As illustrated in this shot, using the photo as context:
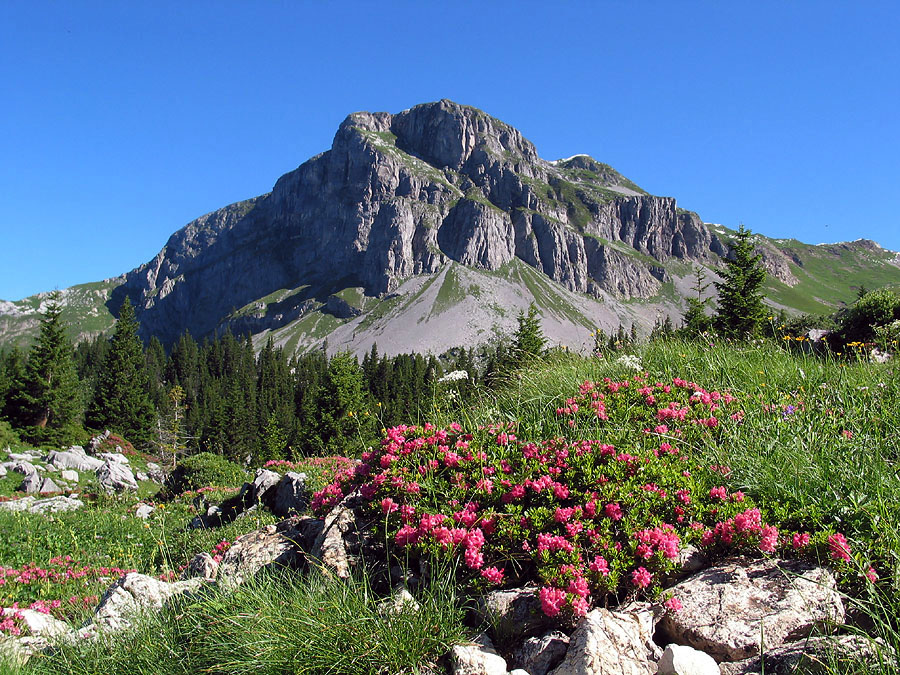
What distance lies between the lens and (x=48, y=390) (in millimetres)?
42812

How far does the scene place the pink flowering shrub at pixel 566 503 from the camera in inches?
138

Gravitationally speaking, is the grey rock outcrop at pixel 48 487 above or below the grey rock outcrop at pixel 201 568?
below

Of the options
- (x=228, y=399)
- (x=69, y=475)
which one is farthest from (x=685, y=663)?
(x=228, y=399)

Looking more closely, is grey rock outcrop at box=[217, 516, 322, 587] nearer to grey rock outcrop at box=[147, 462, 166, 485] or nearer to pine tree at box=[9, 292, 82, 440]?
grey rock outcrop at box=[147, 462, 166, 485]

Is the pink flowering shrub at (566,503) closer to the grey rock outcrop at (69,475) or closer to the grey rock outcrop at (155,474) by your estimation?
the grey rock outcrop at (69,475)

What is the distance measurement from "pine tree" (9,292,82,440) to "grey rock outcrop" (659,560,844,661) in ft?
166

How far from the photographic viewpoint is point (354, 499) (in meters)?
5.42

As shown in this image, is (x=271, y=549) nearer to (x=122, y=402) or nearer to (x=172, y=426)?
(x=172, y=426)

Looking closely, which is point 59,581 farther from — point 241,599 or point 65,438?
point 65,438

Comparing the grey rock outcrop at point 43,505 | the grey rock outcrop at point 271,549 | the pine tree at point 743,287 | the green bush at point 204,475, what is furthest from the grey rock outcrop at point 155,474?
the pine tree at point 743,287

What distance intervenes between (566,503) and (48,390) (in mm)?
53315

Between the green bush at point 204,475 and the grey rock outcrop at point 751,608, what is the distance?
66.1 ft

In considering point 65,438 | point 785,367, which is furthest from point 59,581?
point 65,438

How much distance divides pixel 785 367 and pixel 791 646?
461 centimetres
